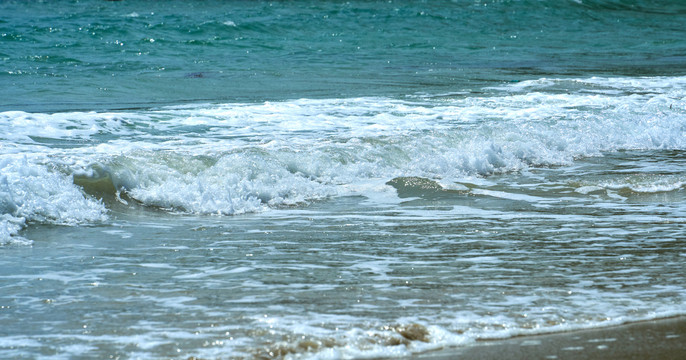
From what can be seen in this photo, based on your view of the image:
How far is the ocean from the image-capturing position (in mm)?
3826

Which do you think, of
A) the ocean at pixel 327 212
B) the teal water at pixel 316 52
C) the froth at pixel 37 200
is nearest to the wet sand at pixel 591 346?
the ocean at pixel 327 212

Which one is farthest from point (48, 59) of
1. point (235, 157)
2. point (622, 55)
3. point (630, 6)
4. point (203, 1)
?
point (630, 6)

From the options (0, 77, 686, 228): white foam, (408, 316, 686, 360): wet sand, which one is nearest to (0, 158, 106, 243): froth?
(0, 77, 686, 228): white foam

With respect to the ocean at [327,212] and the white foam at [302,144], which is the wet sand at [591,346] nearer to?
the ocean at [327,212]

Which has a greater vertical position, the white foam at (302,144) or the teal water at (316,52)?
the teal water at (316,52)

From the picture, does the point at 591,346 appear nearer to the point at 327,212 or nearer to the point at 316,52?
the point at 327,212

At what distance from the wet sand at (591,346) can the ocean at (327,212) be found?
75 millimetres

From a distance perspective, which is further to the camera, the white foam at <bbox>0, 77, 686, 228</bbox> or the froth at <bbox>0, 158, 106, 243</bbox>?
the white foam at <bbox>0, 77, 686, 228</bbox>

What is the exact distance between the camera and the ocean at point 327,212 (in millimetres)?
3826

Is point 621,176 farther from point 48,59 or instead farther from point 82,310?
point 48,59

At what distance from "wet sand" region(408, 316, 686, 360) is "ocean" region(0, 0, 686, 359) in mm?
75

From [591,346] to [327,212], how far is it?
3245 mm

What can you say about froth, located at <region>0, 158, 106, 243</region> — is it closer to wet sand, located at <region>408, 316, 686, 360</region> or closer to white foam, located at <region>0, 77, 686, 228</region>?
white foam, located at <region>0, 77, 686, 228</region>

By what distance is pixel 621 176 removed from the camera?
7.87 metres
